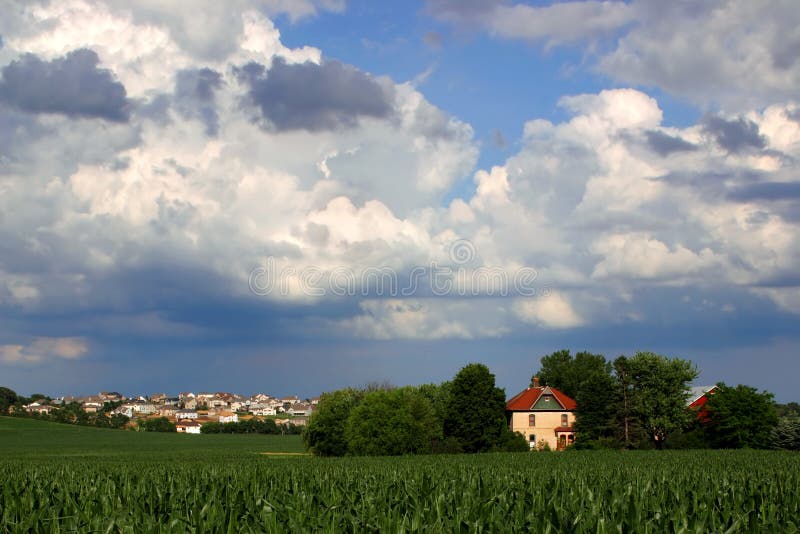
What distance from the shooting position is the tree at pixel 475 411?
315 feet

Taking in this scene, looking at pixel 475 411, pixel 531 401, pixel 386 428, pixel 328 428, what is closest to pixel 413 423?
pixel 386 428

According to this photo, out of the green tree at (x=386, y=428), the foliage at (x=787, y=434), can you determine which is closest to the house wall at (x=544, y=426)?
the green tree at (x=386, y=428)

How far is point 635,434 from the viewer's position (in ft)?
326

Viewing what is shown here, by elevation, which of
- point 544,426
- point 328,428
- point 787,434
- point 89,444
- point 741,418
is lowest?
point 89,444

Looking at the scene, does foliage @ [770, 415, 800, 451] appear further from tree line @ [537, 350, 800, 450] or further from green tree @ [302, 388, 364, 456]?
green tree @ [302, 388, 364, 456]

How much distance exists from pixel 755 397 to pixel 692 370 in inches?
432

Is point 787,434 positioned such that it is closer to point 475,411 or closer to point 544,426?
point 475,411

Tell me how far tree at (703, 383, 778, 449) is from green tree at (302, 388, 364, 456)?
4489 centimetres

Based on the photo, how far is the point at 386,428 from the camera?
286 ft

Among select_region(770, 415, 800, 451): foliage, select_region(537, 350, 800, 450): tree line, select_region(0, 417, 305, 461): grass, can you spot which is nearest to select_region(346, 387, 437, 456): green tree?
select_region(0, 417, 305, 461): grass

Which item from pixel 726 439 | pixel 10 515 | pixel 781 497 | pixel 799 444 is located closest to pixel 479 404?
pixel 726 439

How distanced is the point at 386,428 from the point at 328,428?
1195 centimetres

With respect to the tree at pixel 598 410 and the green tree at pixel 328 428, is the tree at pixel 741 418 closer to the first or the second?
the tree at pixel 598 410

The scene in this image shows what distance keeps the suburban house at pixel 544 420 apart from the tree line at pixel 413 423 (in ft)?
55.1
